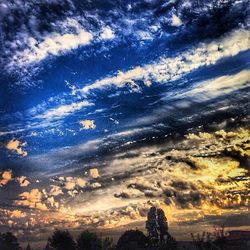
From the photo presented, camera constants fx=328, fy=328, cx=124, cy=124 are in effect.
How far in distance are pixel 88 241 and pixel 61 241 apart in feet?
18.1

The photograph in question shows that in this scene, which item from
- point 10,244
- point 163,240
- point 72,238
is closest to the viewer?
point 163,240

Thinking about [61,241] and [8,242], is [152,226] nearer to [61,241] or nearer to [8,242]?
[61,241]

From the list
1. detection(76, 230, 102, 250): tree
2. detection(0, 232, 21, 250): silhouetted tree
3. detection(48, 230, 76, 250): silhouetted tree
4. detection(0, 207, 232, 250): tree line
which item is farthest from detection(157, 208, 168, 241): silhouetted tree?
detection(0, 232, 21, 250): silhouetted tree

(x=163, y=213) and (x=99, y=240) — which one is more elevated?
(x=163, y=213)

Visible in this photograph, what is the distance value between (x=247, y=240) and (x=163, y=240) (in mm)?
15497

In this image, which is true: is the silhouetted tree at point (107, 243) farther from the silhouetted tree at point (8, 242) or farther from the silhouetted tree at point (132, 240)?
the silhouetted tree at point (8, 242)

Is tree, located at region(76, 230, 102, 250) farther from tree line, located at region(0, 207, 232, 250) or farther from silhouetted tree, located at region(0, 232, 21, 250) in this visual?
silhouetted tree, located at region(0, 232, 21, 250)

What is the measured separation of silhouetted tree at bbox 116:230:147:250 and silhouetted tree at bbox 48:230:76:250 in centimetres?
903

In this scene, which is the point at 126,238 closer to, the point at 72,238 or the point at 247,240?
the point at 72,238

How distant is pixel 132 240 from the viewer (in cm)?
6525

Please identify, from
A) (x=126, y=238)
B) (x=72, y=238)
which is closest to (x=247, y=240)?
(x=126, y=238)

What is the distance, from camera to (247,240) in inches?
2351

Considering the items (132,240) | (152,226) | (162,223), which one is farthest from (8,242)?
(162,223)

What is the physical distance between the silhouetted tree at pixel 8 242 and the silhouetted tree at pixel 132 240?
21.3m
